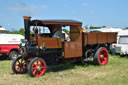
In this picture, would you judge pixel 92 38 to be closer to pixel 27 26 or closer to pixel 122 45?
pixel 27 26

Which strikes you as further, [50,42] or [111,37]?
[111,37]

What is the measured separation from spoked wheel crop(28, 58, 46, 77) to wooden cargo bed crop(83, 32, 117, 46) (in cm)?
234

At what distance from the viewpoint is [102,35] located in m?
8.55

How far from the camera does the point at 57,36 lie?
7164 millimetres

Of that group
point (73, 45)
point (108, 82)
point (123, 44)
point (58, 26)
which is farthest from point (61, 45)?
point (123, 44)

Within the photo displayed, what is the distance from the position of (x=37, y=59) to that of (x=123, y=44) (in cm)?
675

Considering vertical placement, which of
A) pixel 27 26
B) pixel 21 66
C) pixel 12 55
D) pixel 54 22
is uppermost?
pixel 54 22

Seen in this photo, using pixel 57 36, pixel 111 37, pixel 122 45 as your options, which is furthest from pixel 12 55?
Answer: pixel 122 45

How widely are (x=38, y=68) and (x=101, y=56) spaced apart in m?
3.55

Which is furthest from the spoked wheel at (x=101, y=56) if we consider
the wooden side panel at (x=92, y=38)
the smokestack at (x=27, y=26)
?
the smokestack at (x=27, y=26)

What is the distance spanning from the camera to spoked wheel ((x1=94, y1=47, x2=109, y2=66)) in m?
8.18

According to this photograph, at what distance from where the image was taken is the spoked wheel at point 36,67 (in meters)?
6.00

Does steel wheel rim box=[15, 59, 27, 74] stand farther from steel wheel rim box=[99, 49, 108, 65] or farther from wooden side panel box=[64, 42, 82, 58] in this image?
steel wheel rim box=[99, 49, 108, 65]

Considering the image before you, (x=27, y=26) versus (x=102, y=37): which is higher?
(x=27, y=26)
